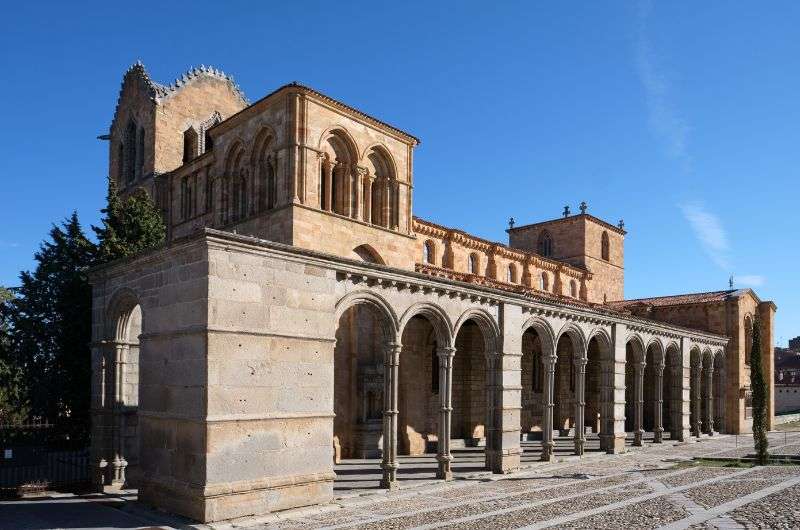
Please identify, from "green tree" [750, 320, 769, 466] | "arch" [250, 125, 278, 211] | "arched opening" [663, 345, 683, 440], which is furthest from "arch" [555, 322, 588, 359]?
"arch" [250, 125, 278, 211]

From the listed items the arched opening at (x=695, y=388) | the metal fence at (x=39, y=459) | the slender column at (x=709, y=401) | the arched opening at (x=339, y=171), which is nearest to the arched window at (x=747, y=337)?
the slender column at (x=709, y=401)

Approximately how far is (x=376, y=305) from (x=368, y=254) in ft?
24.5

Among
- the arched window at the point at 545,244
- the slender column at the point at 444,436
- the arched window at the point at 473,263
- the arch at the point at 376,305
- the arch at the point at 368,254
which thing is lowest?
the slender column at the point at 444,436

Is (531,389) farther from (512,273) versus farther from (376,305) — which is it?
(376,305)

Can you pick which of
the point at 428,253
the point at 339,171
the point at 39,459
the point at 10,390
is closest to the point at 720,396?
the point at 428,253

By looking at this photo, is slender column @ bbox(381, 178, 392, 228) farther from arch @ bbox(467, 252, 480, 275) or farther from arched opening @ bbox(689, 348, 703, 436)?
arched opening @ bbox(689, 348, 703, 436)

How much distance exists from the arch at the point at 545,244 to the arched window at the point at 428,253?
1885 centimetres

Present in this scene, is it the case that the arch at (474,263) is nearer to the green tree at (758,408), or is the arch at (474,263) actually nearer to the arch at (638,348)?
the arch at (638,348)

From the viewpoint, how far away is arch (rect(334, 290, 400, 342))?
16.3 m

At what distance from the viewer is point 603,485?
18.6m

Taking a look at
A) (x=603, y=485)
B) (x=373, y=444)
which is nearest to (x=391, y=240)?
(x=373, y=444)

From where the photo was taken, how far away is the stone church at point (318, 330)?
13961 mm

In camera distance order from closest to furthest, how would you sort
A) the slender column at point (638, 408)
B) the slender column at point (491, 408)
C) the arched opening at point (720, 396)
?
the slender column at point (491, 408) < the slender column at point (638, 408) < the arched opening at point (720, 396)

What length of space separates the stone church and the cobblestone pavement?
94 centimetres
